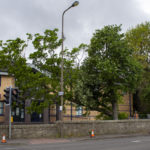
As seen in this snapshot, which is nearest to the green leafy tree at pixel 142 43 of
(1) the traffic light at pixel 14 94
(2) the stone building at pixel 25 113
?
(2) the stone building at pixel 25 113

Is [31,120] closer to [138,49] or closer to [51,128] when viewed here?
[51,128]

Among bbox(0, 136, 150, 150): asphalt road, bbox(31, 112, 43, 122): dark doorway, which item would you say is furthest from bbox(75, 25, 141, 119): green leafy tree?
bbox(31, 112, 43, 122): dark doorway

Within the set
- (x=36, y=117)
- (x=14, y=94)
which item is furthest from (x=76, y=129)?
(x=36, y=117)

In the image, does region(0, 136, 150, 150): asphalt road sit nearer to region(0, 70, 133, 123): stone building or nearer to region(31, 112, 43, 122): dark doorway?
region(0, 70, 133, 123): stone building

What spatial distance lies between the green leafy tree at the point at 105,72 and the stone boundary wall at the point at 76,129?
10.5 ft

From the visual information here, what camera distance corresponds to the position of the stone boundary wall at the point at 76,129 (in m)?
18.0

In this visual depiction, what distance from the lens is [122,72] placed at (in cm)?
2380

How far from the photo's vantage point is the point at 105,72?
904 inches

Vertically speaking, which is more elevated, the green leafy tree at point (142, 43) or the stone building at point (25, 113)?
the green leafy tree at point (142, 43)

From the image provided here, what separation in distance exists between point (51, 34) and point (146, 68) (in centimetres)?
1917

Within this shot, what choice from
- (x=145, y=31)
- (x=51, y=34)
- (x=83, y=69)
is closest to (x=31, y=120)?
(x=83, y=69)

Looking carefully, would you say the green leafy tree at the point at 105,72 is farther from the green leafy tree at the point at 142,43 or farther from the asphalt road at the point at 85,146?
the green leafy tree at the point at 142,43

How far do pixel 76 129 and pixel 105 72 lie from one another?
624 cm

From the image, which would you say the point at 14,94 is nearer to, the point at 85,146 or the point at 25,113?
the point at 85,146
